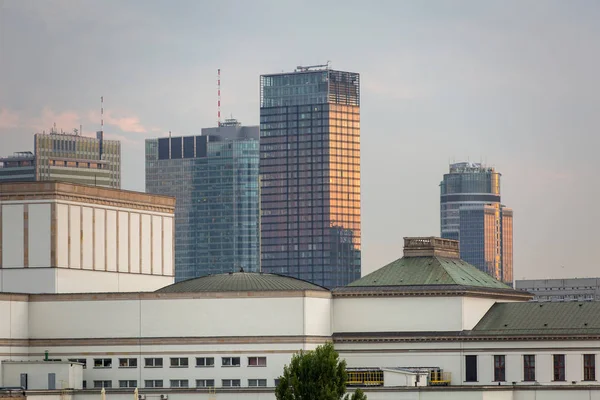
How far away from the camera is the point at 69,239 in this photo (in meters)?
159

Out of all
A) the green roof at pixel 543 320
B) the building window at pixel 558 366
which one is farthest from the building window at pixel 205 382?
the building window at pixel 558 366

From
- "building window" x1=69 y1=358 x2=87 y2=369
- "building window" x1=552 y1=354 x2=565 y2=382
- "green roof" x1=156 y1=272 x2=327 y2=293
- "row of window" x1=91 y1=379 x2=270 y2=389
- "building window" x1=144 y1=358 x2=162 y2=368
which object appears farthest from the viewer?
"building window" x1=69 y1=358 x2=87 y2=369

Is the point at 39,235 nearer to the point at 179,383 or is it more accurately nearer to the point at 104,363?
the point at 104,363

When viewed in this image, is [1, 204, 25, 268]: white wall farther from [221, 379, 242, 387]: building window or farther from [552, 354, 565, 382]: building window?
[552, 354, 565, 382]: building window

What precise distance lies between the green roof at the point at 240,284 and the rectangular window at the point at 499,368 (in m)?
17.1

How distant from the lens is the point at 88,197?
162000 millimetres

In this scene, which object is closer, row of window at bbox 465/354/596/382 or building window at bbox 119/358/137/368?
row of window at bbox 465/354/596/382

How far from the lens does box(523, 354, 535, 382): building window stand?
14038 centimetres

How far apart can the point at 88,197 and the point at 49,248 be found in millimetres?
7514

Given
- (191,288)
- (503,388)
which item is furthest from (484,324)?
(191,288)

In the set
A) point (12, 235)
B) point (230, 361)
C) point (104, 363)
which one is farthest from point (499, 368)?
point (12, 235)

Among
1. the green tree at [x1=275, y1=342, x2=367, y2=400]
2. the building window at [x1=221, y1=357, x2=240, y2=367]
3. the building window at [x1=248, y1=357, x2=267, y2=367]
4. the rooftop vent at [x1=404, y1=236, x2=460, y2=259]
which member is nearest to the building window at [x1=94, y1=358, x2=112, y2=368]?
the building window at [x1=221, y1=357, x2=240, y2=367]

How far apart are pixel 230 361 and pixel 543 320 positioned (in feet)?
92.1

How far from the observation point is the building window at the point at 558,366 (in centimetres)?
13925
